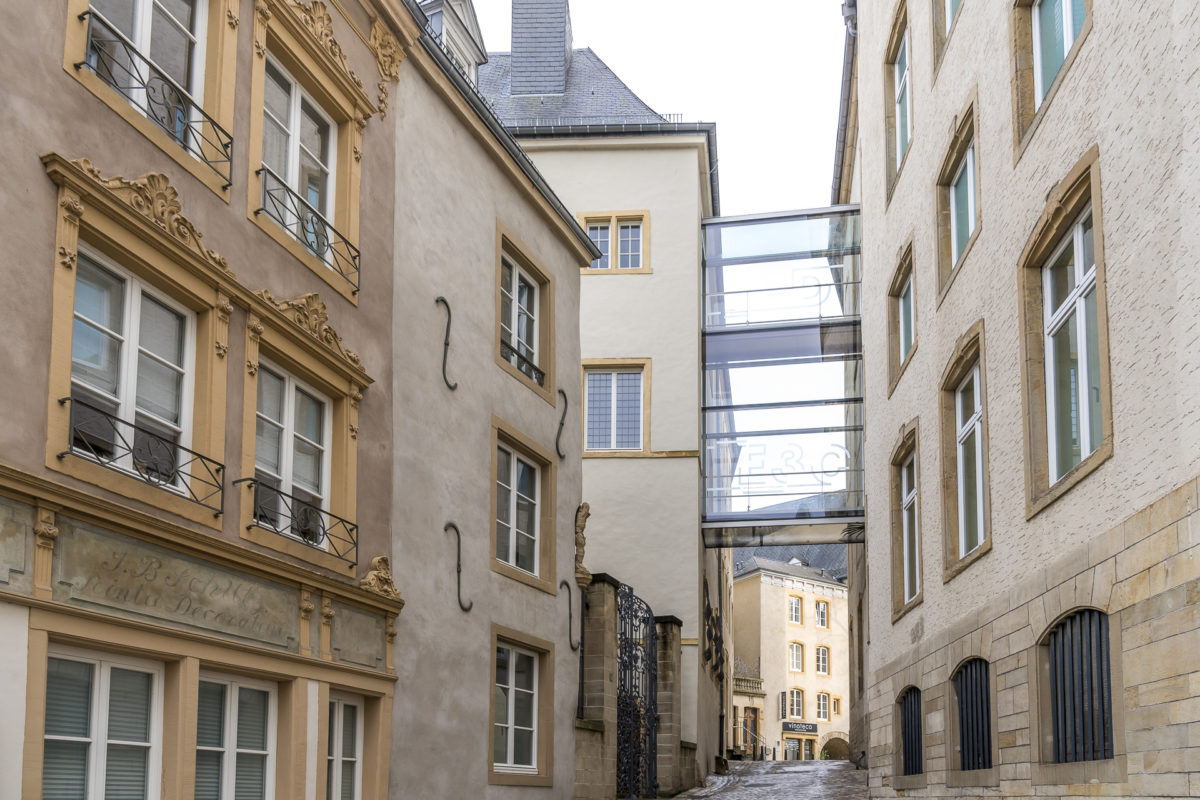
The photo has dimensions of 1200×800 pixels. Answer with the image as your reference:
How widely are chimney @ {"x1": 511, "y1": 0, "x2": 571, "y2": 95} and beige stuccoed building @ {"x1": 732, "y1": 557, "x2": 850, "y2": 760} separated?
122 feet

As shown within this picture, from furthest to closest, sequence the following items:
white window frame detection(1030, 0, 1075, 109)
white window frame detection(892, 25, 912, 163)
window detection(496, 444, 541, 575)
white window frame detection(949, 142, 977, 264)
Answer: white window frame detection(892, 25, 912, 163) → window detection(496, 444, 541, 575) → white window frame detection(949, 142, 977, 264) → white window frame detection(1030, 0, 1075, 109)

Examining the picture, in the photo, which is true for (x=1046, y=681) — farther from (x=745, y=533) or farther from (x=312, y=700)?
(x=745, y=533)

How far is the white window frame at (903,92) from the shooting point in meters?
19.1

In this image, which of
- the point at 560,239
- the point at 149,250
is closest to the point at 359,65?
the point at 149,250

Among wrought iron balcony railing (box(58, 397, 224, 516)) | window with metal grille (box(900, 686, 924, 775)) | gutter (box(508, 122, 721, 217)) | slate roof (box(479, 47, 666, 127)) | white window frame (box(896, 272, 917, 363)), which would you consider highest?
slate roof (box(479, 47, 666, 127))

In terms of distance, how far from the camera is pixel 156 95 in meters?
10.2

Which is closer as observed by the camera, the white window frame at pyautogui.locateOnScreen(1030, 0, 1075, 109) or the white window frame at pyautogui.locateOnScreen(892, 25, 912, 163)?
the white window frame at pyautogui.locateOnScreen(1030, 0, 1075, 109)

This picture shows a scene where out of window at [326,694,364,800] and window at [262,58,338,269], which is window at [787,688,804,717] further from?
window at [262,58,338,269]

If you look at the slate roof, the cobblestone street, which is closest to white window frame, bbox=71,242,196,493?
the cobblestone street

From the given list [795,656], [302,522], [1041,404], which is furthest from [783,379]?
[795,656]

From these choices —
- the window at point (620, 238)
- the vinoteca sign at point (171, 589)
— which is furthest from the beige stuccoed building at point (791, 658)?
the vinoteca sign at point (171, 589)

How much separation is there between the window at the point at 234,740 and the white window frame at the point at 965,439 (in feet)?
23.2

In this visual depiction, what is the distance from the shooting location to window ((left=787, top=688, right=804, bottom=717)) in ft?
219

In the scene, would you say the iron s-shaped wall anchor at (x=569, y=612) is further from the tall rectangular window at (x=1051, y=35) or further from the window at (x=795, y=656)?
the window at (x=795, y=656)
